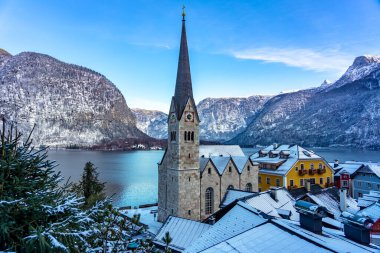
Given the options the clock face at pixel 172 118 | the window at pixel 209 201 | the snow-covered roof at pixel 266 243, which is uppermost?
the clock face at pixel 172 118

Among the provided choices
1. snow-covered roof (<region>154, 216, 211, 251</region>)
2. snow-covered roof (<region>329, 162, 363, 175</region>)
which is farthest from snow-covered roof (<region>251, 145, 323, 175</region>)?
snow-covered roof (<region>154, 216, 211, 251</region>)

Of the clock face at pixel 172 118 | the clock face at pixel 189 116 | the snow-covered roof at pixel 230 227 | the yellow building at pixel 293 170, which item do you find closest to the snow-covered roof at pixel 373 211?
the snow-covered roof at pixel 230 227

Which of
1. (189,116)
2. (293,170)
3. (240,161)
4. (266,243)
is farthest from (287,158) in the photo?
(266,243)

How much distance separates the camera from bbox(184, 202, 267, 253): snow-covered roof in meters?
12.1

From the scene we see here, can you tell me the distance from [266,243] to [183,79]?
2572cm

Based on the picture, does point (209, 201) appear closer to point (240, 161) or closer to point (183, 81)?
point (240, 161)

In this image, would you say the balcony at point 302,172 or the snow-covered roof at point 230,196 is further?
the balcony at point 302,172

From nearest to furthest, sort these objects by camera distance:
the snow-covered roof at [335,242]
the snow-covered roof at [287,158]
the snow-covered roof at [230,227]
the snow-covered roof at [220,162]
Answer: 1. the snow-covered roof at [335,242]
2. the snow-covered roof at [230,227]
3. the snow-covered roof at [220,162]
4. the snow-covered roof at [287,158]

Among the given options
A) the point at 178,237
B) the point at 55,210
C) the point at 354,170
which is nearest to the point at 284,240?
the point at 55,210

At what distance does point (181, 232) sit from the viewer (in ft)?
65.6

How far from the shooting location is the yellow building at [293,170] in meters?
42.5

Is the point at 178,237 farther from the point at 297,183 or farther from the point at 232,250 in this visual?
the point at 297,183

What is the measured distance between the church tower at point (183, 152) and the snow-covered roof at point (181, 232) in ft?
33.9

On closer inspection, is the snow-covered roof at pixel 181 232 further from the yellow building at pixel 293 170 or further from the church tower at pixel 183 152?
the yellow building at pixel 293 170
